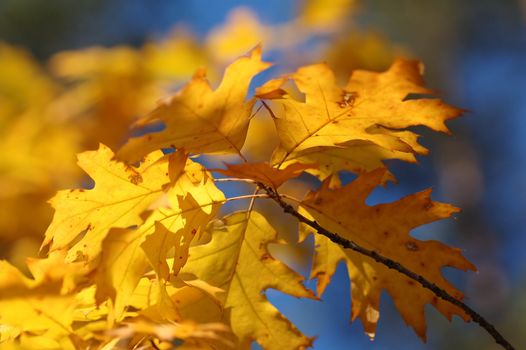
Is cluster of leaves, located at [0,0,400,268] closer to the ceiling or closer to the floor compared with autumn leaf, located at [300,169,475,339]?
closer to the floor

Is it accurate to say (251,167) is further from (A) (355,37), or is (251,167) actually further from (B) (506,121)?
(B) (506,121)

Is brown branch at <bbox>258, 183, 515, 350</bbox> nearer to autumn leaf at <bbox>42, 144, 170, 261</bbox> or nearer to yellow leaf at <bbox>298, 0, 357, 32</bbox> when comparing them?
autumn leaf at <bbox>42, 144, 170, 261</bbox>

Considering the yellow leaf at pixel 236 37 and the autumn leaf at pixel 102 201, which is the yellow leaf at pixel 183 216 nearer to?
the autumn leaf at pixel 102 201

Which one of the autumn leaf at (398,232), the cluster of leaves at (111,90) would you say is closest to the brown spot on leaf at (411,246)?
the autumn leaf at (398,232)

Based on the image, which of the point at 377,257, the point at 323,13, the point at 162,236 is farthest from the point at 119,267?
the point at 323,13

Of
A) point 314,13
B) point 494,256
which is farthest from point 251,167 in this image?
point 494,256

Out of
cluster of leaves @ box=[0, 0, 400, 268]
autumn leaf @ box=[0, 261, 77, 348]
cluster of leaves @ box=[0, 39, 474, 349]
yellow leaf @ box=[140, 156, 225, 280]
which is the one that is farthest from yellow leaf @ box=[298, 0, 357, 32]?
autumn leaf @ box=[0, 261, 77, 348]

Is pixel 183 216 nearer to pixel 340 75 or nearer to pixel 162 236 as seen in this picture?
pixel 162 236
